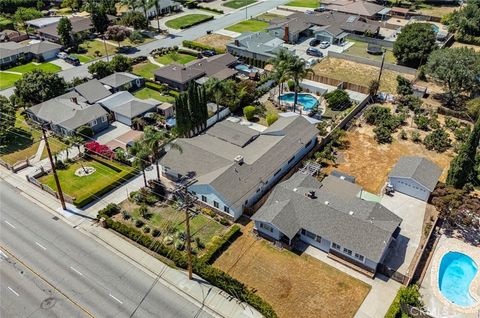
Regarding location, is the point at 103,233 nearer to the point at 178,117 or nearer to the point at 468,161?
the point at 178,117

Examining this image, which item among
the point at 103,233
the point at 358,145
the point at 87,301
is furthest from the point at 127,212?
the point at 358,145

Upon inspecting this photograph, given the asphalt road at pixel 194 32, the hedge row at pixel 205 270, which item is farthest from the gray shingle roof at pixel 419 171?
the asphalt road at pixel 194 32

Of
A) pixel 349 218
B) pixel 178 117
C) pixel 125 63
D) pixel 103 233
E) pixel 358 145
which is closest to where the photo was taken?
pixel 349 218

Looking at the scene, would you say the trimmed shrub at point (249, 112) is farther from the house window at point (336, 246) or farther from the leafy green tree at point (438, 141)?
the house window at point (336, 246)

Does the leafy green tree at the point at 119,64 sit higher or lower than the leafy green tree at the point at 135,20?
lower

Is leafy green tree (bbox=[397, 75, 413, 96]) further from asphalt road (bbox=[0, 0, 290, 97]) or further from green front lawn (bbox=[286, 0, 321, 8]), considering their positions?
green front lawn (bbox=[286, 0, 321, 8])
